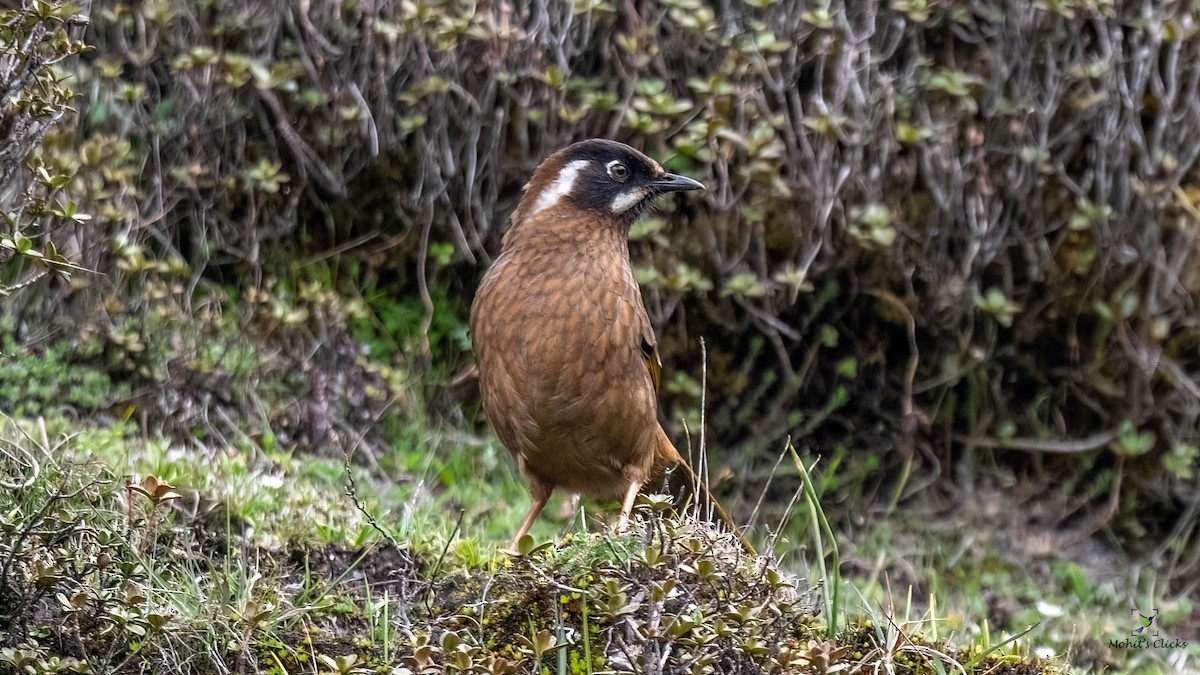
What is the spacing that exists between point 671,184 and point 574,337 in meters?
0.94

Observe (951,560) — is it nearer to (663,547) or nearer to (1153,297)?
(1153,297)

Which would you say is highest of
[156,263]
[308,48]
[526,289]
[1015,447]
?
[308,48]

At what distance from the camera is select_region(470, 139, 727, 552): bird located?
185 inches

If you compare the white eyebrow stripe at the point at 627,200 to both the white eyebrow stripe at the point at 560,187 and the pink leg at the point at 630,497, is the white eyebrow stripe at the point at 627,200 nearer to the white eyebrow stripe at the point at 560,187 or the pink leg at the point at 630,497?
the white eyebrow stripe at the point at 560,187

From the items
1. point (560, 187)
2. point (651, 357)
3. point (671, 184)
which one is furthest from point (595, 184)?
A: point (651, 357)

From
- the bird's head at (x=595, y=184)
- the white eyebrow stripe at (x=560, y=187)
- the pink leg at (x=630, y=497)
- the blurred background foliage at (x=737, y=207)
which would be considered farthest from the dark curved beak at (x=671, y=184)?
the pink leg at (x=630, y=497)

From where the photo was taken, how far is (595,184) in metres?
5.16

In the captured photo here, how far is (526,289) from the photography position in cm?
478

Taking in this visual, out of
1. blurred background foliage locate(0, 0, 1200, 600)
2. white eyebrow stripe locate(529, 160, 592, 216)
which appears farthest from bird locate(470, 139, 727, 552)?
blurred background foliage locate(0, 0, 1200, 600)

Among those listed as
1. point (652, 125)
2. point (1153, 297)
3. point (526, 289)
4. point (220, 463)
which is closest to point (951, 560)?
point (1153, 297)

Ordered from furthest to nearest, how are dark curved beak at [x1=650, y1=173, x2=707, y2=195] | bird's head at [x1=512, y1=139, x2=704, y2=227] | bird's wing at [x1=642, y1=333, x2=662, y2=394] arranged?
1. dark curved beak at [x1=650, y1=173, x2=707, y2=195]
2. bird's head at [x1=512, y1=139, x2=704, y2=227]
3. bird's wing at [x1=642, y1=333, x2=662, y2=394]

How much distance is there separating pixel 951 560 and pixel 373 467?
2.92m

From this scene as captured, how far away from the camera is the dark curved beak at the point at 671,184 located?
207 inches

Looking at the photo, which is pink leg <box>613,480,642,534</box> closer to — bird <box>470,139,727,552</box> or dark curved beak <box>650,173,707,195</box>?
bird <box>470,139,727,552</box>
